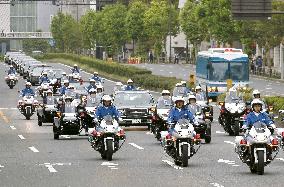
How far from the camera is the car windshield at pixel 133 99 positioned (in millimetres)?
43638

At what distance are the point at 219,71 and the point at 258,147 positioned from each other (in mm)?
43201

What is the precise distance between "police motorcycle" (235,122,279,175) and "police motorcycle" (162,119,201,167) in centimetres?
158

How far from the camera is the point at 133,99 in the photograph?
44.3 m

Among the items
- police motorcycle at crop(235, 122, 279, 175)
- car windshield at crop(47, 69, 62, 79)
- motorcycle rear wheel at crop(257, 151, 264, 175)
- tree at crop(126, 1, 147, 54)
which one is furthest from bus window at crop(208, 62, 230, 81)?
tree at crop(126, 1, 147, 54)

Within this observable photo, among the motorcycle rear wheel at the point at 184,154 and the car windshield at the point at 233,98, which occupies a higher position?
the car windshield at the point at 233,98

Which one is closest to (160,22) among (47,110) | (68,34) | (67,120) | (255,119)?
(68,34)

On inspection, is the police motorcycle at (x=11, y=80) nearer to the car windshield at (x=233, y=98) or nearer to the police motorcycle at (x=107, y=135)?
the car windshield at (x=233, y=98)

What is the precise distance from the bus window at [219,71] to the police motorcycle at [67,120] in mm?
30360

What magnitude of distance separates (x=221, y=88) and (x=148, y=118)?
2498cm

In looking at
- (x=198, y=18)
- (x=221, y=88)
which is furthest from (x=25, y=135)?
(x=198, y=18)

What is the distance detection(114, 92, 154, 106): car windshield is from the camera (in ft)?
143

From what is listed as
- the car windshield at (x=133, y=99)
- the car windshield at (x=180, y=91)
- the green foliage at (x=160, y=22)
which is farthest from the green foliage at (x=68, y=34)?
the car windshield at (x=133, y=99)

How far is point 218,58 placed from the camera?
67.4 meters

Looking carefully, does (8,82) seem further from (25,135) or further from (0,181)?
(0,181)
